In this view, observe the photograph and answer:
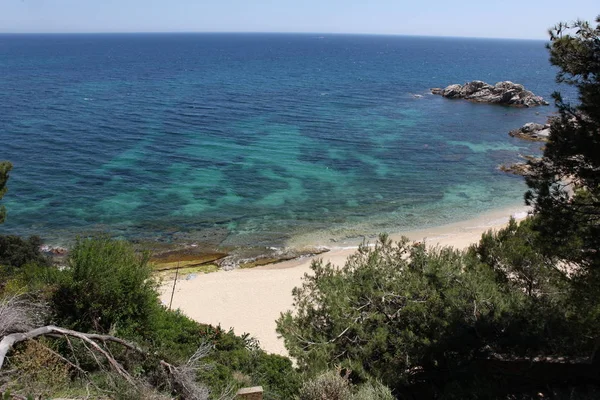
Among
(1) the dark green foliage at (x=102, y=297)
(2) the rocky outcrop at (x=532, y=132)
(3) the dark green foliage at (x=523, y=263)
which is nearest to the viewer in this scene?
(1) the dark green foliage at (x=102, y=297)

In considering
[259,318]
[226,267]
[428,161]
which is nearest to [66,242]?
[226,267]

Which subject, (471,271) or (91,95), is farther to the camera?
(91,95)

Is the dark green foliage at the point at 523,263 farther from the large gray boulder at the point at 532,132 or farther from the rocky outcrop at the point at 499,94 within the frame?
the rocky outcrop at the point at 499,94

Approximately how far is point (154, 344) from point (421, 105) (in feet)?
213

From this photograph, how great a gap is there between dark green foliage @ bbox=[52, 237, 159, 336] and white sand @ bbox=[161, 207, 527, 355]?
18.3ft

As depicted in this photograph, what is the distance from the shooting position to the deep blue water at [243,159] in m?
30.5

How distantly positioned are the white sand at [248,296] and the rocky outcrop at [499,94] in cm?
5399

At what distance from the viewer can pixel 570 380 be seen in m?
11.0

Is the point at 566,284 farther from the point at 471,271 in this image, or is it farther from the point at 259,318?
the point at 259,318

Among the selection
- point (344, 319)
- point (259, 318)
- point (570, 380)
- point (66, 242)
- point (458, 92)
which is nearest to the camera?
point (570, 380)

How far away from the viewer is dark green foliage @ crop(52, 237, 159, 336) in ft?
42.2

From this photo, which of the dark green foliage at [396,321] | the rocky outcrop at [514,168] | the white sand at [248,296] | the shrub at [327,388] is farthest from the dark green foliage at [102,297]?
the rocky outcrop at [514,168]

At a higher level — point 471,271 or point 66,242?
point 471,271

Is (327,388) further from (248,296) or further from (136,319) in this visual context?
(248,296)
